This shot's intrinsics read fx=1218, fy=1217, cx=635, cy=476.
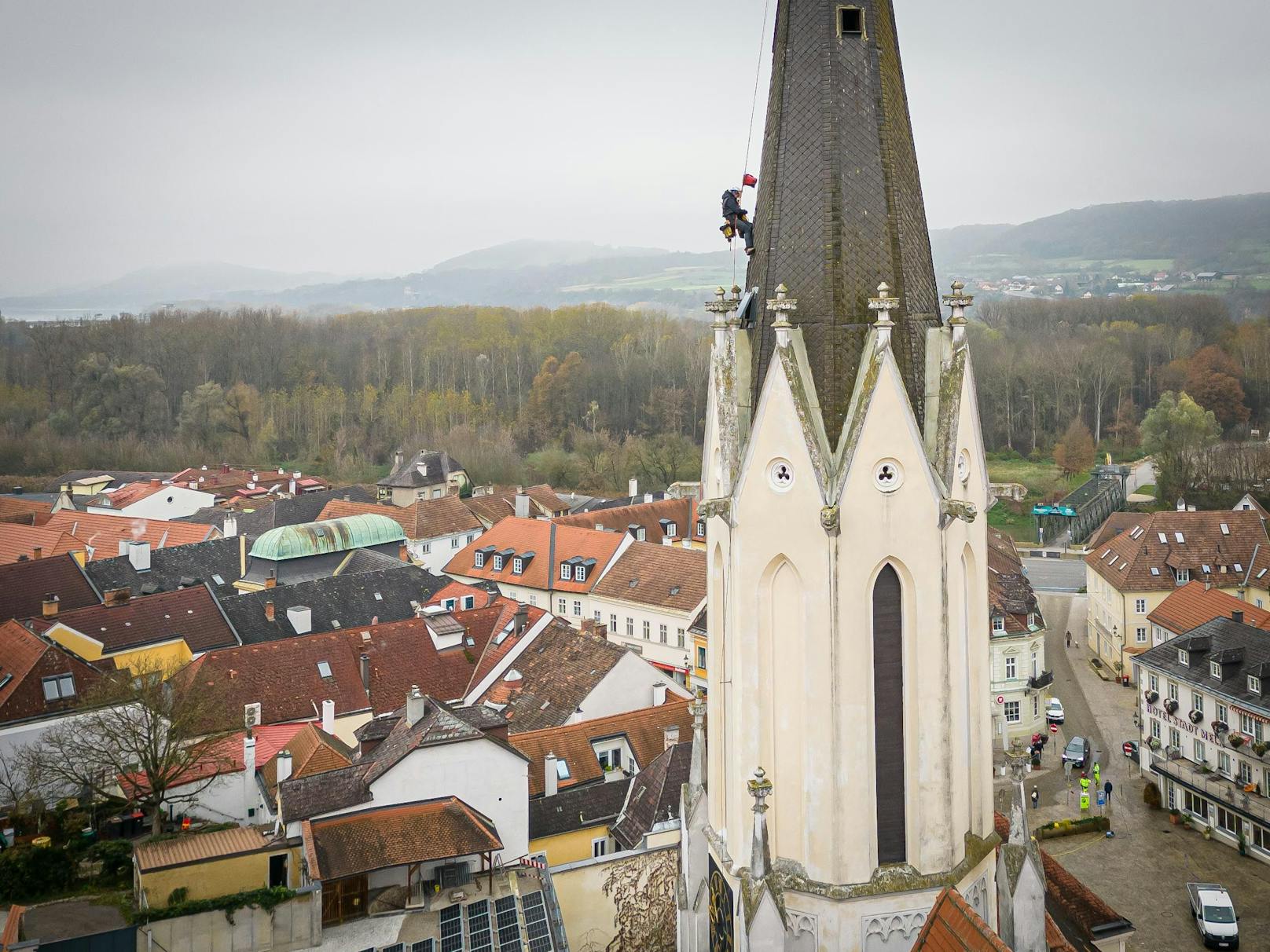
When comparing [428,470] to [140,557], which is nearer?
[140,557]

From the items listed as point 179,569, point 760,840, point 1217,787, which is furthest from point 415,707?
point 179,569

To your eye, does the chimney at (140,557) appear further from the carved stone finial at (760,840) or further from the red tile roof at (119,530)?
the carved stone finial at (760,840)

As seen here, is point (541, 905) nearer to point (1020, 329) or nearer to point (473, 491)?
point (473, 491)

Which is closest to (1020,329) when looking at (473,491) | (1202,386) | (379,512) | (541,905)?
(1202,386)

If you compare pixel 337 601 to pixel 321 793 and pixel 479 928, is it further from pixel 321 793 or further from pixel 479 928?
pixel 479 928

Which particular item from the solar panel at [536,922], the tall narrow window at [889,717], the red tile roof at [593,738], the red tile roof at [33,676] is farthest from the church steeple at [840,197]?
the red tile roof at [33,676]

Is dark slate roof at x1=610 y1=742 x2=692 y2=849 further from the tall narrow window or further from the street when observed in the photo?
the tall narrow window
